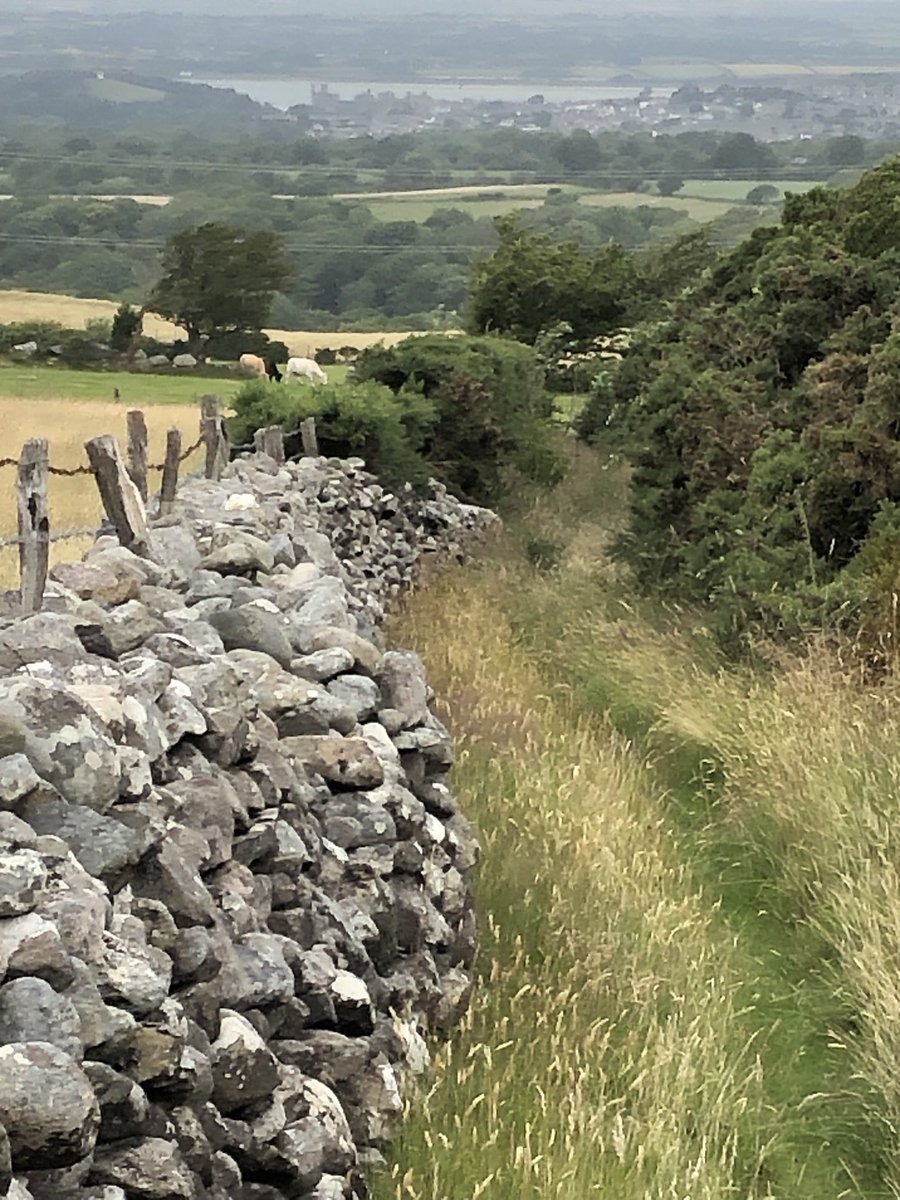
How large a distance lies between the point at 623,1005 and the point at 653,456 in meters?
10.5

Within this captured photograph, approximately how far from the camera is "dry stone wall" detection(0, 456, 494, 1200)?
3668 millimetres

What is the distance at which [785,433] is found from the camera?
45.1 ft

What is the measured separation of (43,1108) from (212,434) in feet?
30.2

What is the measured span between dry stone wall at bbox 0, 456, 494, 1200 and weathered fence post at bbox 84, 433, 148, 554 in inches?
4.8

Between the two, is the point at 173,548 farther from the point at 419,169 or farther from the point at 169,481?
the point at 419,169

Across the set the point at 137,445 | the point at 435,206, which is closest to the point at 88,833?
the point at 137,445

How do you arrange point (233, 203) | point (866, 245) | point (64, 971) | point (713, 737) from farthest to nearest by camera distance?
point (233, 203)
point (866, 245)
point (713, 737)
point (64, 971)

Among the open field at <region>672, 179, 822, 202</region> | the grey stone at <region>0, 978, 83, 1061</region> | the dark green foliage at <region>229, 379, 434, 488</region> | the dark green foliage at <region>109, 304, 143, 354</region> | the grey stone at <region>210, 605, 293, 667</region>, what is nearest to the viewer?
the grey stone at <region>0, 978, 83, 1061</region>

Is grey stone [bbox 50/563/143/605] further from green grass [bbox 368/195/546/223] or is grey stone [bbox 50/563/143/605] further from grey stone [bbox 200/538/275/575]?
green grass [bbox 368/195/546/223]

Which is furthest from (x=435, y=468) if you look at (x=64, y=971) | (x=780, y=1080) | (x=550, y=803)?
(x=64, y=971)

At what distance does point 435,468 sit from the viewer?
65.9ft

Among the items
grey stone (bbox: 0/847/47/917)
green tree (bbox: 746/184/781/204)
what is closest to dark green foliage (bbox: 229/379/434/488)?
grey stone (bbox: 0/847/47/917)

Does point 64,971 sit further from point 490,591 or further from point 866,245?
point 866,245

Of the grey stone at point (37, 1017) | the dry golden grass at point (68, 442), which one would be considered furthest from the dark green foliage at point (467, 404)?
the grey stone at point (37, 1017)
